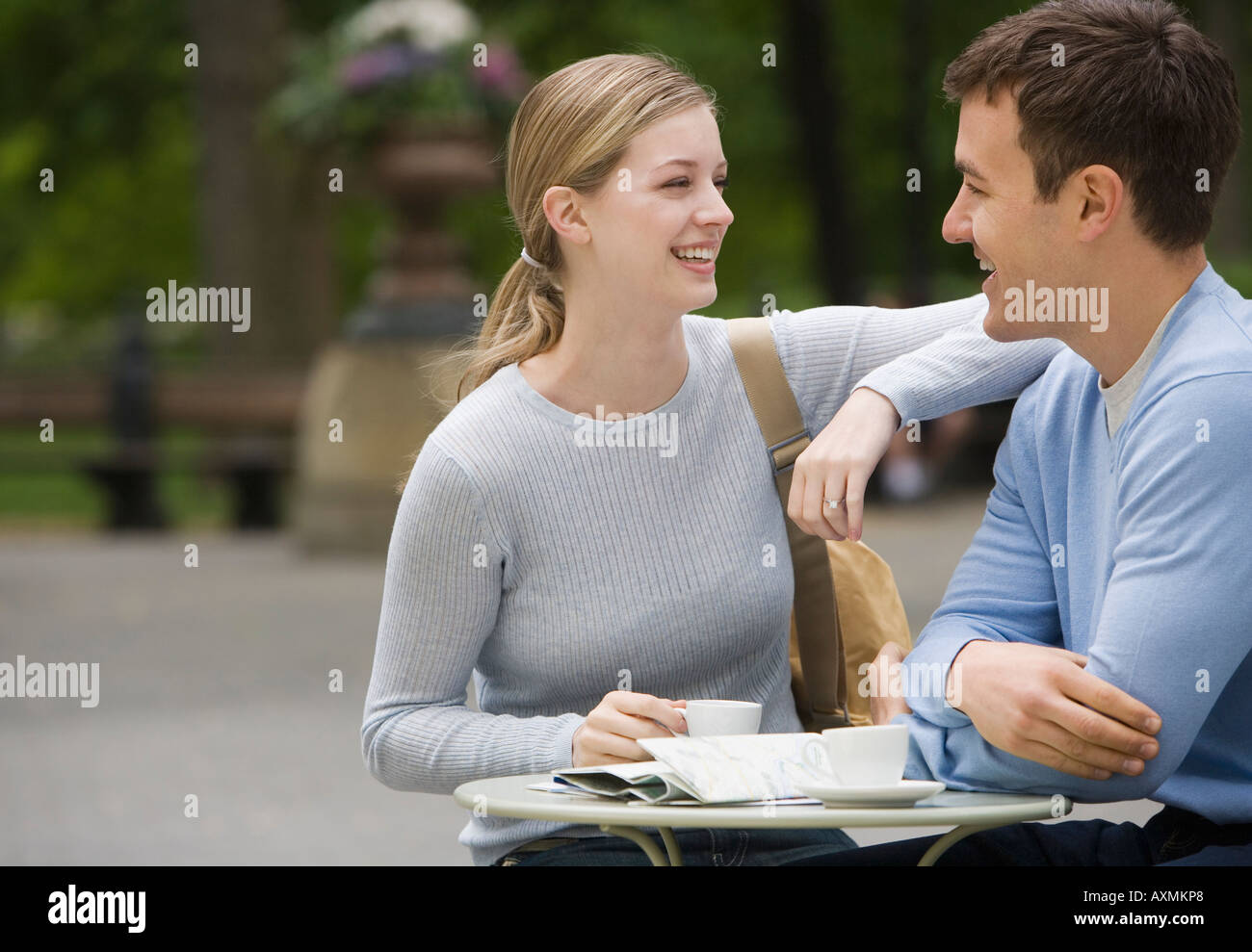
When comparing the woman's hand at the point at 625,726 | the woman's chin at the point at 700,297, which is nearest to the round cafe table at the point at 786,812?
the woman's hand at the point at 625,726

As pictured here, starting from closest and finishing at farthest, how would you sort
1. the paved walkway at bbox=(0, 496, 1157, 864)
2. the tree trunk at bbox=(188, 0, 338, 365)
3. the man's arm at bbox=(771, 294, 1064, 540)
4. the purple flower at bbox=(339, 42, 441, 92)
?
1. the man's arm at bbox=(771, 294, 1064, 540)
2. the paved walkway at bbox=(0, 496, 1157, 864)
3. the purple flower at bbox=(339, 42, 441, 92)
4. the tree trunk at bbox=(188, 0, 338, 365)

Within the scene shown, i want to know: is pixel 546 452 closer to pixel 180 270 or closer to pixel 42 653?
pixel 42 653

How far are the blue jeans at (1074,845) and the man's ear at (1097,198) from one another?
0.82m

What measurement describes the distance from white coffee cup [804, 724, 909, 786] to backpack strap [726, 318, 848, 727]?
760 mm

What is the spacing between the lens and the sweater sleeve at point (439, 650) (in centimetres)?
294

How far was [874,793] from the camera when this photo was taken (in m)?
2.42

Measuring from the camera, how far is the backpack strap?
326 centimetres

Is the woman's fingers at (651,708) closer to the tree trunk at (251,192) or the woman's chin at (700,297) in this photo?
the woman's chin at (700,297)

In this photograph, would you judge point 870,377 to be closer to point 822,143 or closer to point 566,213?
point 566,213

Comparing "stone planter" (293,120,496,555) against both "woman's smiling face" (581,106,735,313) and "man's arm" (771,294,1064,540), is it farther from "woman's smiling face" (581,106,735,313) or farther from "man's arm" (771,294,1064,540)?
"woman's smiling face" (581,106,735,313)

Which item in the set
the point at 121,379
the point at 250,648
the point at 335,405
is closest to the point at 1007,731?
the point at 250,648

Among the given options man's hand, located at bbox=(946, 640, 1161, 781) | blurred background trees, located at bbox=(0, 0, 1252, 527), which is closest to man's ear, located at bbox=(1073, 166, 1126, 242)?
man's hand, located at bbox=(946, 640, 1161, 781)

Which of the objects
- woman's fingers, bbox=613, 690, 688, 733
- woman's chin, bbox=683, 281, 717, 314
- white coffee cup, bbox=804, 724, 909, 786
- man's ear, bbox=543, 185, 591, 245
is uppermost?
man's ear, bbox=543, 185, 591, 245

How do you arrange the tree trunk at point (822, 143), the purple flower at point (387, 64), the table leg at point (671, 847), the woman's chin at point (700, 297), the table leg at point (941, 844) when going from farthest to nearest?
the tree trunk at point (822, 143), the purple flower at point (387, 64), the woman's chin at point (700, 297), the table leg at point (671, 847), the table leg at point (941, 844)
